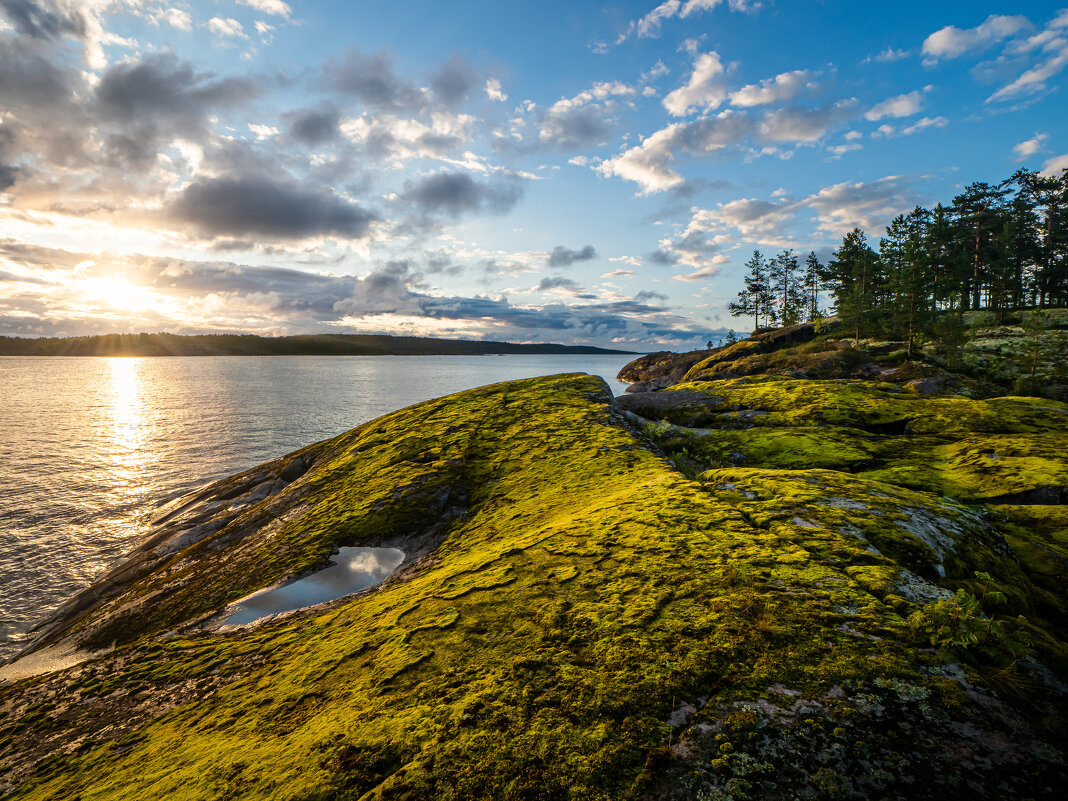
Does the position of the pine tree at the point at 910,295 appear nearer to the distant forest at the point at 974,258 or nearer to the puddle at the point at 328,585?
the distant forest at the point at 974,258

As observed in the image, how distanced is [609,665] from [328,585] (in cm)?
673

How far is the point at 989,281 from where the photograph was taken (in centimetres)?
7400

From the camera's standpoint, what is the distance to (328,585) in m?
8.93

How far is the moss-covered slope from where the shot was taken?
3311 mm

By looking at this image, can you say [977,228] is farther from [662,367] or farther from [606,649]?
[606,649]

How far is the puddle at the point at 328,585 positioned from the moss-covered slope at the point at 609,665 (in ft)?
1.41

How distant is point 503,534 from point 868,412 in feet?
49.2

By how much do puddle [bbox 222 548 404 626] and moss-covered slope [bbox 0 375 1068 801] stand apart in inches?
16.9

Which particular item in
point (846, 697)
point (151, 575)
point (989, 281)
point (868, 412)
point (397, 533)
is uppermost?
point (989, 281)

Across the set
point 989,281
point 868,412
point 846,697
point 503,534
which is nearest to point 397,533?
point 503,534

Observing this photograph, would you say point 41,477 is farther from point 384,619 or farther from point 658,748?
point 658,748

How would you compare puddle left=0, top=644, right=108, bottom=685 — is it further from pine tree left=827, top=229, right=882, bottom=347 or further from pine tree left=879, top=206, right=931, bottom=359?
pine tree left=827, top=229, right=882, bottom=347

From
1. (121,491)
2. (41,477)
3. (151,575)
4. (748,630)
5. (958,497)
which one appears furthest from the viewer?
(41,477)

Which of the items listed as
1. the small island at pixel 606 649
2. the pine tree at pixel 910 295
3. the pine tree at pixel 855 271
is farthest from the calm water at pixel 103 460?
the pine tree at pixel 855 271
